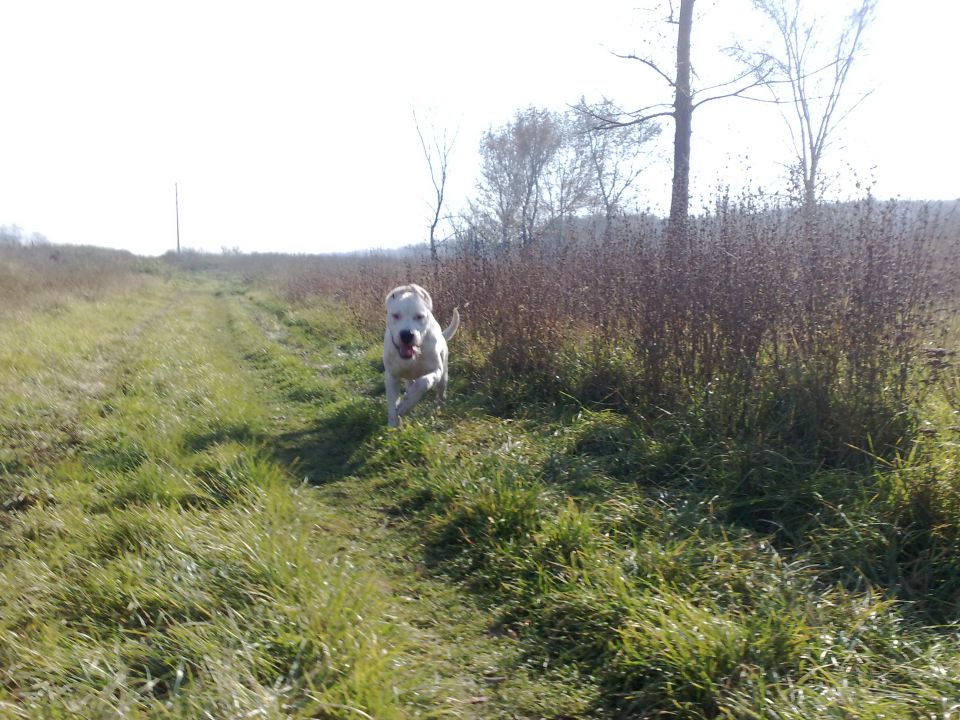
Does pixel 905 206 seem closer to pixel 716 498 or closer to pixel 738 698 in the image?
pixel 716 498

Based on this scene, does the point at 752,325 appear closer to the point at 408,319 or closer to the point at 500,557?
the point at 500,557

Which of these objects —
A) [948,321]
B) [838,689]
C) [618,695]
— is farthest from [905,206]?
[618,695]

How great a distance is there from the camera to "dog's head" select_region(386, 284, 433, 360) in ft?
18.4

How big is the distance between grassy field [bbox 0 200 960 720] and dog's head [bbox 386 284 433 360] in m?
0.74

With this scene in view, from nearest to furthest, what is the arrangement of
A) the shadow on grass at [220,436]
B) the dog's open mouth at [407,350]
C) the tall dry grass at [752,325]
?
the tall dry grass at [752,325] < the shadow on grass at [220,436] < the dog's open mouth at [407,350]

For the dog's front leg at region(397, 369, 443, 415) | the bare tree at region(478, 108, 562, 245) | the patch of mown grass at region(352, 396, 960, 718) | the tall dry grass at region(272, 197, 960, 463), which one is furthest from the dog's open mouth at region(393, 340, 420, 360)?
the bare tree at region(478, 108, 562, 245)

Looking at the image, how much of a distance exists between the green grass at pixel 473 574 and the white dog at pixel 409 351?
0.64 m

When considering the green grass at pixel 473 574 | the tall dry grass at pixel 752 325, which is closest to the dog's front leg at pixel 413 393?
the green grass at pixel 473 574

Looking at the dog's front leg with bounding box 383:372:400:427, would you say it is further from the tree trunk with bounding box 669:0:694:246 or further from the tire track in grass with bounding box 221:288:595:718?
the tree trunk with bounding box 669:0:694:246

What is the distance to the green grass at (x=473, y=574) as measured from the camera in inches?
85.0

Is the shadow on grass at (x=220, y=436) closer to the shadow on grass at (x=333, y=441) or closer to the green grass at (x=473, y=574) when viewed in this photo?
the green grass at (x=473, y=574)

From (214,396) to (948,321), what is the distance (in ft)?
21.2

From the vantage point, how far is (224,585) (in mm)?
2615

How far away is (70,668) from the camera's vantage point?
2158 mm
